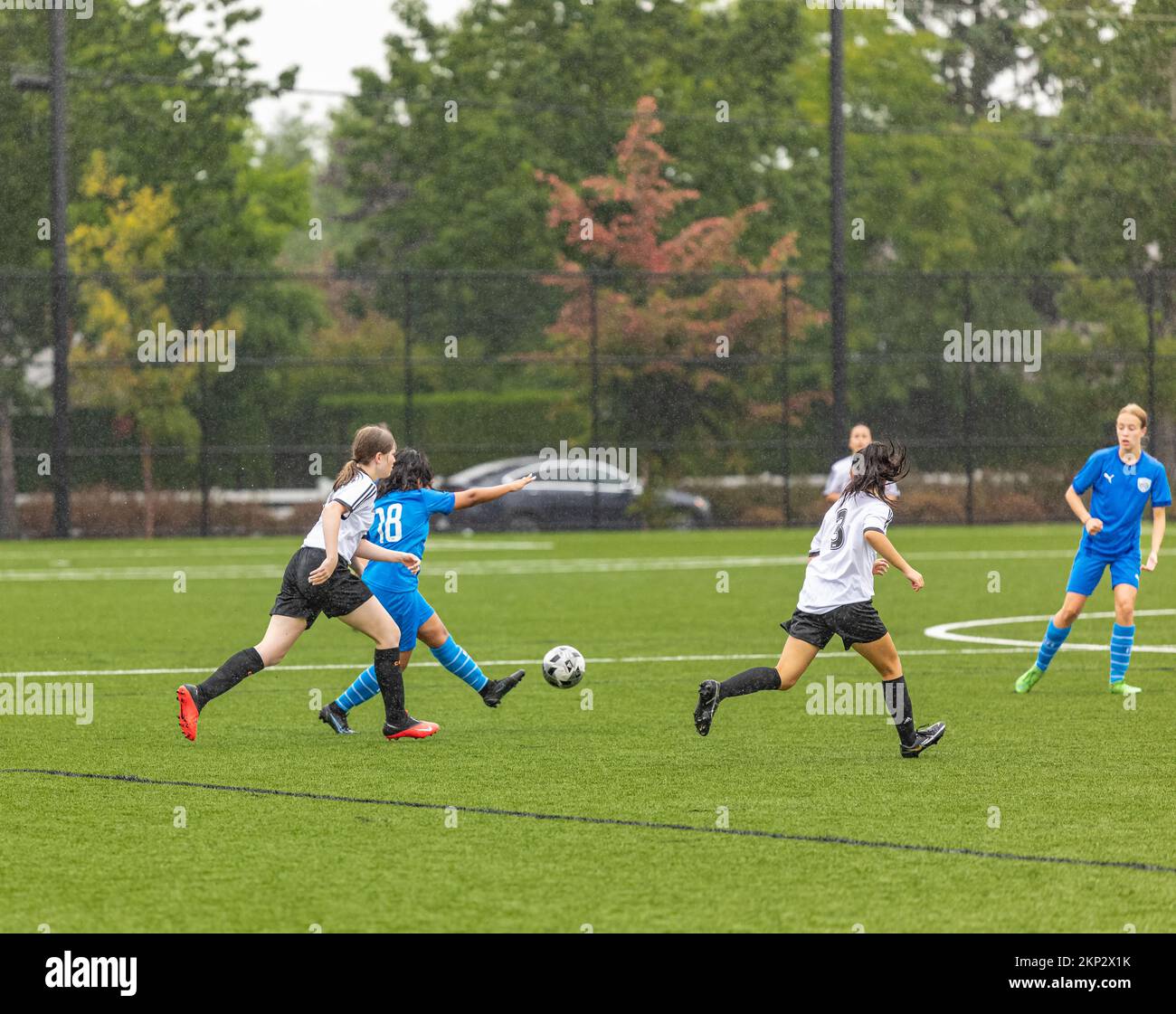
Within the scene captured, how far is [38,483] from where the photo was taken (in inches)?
1307

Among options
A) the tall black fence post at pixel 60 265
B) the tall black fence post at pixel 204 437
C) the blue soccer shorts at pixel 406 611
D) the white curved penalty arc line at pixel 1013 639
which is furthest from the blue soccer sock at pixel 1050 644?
the tall black fence post at pixel 204 437

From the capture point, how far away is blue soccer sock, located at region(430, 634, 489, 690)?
11.0 m

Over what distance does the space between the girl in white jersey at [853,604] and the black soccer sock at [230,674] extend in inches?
92.9

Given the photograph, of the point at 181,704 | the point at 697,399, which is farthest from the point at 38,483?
the point at 181,704

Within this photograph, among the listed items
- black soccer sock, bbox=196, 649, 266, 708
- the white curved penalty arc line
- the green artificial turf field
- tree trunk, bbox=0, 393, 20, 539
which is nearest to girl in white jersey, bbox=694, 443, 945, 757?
the green artificial turf field

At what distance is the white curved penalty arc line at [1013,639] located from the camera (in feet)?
49.2

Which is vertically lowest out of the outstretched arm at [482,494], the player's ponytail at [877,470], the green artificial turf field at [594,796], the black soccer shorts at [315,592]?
the green artificial turf field at [594,796]

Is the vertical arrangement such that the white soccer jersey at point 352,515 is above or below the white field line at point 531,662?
above

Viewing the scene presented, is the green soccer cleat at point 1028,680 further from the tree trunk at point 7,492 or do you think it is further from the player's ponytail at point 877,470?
the tree trunk at point 7,492

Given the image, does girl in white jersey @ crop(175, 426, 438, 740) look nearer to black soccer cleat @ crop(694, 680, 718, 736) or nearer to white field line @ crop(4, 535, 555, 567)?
black soccer cleat @ crop(694, 680, 718, 736)

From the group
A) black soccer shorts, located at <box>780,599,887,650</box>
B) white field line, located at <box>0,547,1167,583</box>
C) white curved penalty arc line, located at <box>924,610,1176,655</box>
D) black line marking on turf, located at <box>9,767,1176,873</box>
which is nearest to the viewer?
black line marking on turf, located at <box>9,767,1176,873</box>

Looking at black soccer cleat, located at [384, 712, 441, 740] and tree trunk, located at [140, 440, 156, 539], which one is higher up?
tree trunk, located at [140, 440, 156, 539]

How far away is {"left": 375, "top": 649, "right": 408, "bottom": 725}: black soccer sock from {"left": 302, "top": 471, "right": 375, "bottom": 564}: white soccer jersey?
0.56m

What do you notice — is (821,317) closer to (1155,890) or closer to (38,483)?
(38,483)
